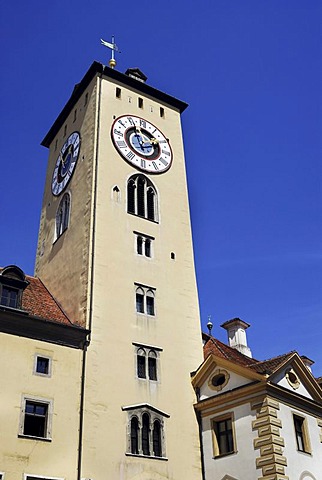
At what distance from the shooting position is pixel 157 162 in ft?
114

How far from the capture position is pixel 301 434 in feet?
85.3

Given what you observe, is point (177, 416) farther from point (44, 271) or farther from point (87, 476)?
point (44, 271)

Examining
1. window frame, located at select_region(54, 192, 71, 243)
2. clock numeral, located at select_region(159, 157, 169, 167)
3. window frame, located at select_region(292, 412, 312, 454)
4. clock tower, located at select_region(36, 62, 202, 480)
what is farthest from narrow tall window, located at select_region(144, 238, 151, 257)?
window frame, located at select_region(292, 412, 312, 454)

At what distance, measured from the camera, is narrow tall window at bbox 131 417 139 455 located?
24.5 metres

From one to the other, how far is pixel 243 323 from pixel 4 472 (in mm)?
20691

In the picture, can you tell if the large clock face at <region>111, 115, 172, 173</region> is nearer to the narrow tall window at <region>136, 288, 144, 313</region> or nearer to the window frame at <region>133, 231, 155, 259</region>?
the window frame at <region>133, 231, 155, 259</region>

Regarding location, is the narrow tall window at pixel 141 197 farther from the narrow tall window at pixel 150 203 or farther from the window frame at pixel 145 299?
the window frame at pixel 145 299

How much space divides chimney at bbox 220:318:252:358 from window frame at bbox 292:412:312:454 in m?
10.7

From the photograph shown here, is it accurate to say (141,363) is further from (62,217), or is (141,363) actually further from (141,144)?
(141,144)

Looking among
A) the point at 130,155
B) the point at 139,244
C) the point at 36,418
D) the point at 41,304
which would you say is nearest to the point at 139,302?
the point at 139,244

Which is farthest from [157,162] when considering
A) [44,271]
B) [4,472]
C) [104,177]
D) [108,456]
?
[4,472]

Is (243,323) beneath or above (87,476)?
above

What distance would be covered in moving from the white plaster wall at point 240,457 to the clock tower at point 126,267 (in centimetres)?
66

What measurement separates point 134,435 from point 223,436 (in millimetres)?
4065
